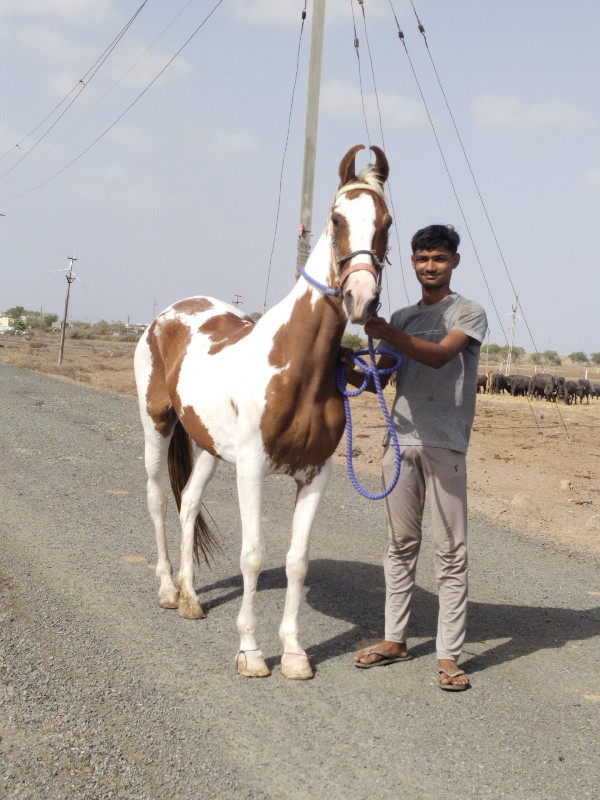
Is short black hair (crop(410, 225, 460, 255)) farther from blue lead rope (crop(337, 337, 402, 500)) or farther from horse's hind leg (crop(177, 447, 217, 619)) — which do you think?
horse's hind leg (crop(177, 447, 217, 619))

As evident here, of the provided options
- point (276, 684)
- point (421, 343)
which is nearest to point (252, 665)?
point (276, 684)

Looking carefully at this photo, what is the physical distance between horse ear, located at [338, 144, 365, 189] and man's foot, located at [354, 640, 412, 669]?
230cm

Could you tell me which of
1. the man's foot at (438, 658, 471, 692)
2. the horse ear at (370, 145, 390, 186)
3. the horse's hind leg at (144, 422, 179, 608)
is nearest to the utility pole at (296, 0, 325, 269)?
the horse's hind leg at (144, 422, 179, 608)

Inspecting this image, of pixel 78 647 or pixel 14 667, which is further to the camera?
pixel 78 647

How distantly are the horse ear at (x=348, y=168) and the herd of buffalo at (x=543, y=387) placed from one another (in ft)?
86.6

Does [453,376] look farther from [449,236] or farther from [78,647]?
[78,647]

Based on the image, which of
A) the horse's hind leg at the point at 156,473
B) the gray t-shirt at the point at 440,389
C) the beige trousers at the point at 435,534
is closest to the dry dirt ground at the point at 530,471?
the beige trousers at the point at 435,534

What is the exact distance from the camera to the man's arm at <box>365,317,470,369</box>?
3.22 meters

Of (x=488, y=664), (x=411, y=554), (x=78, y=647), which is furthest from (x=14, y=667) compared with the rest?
(x=488, y=664)

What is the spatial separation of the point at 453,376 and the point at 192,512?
6.83ft

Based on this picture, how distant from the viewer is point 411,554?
→ 375 centimetres

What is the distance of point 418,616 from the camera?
4.46 metres

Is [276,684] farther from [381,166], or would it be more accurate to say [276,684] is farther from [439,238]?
[381,166]

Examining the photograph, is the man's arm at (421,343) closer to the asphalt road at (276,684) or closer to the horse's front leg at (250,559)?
the horse's front leg at (250,559)
